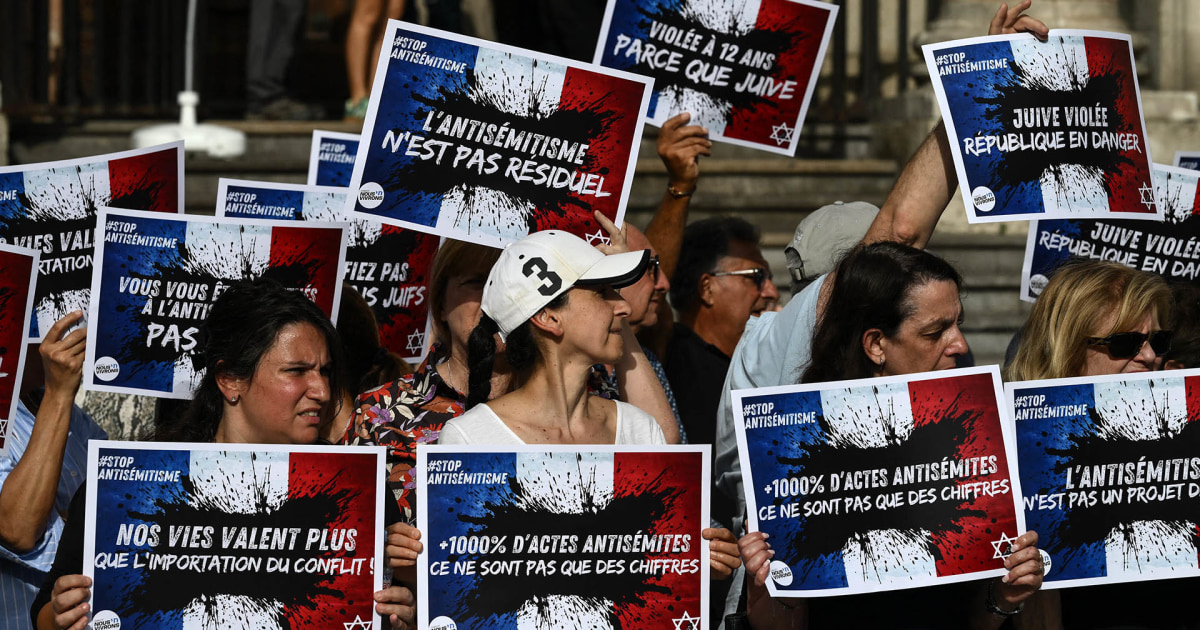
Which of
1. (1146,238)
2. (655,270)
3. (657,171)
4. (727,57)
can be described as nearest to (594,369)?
(655,270)

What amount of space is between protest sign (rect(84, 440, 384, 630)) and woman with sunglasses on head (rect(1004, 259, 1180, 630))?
1.65 m

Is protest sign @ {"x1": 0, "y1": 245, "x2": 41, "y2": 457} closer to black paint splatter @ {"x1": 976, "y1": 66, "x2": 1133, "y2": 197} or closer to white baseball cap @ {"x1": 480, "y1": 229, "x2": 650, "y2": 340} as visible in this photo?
white baseball cap @ {"x1": 480, "y1": 229, "x2": 650, "y2": 340}

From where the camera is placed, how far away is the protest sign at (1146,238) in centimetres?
508

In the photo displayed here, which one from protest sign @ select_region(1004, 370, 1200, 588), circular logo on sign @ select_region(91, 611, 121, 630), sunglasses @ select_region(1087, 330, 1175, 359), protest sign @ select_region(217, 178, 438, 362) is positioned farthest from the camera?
protest sign @ select_region(217, 178, 438, 362)

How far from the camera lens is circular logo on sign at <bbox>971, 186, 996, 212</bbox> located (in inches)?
175

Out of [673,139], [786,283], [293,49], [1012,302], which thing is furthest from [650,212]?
[673,139]

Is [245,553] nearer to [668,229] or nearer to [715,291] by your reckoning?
[668,229]

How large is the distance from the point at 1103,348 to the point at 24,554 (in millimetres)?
2806

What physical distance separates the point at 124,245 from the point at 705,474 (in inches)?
75.6

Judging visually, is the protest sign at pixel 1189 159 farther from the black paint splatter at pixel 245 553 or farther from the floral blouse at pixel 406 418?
the black paint splatter at pixel 245 553

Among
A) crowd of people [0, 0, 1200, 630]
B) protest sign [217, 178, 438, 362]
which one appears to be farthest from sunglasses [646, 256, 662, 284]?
protest sign [217, 178, 438, 362]

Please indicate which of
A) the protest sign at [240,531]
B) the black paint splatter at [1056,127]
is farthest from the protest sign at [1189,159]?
the protest sign at [240,531]

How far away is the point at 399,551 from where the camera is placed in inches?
140

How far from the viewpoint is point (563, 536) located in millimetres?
3582
